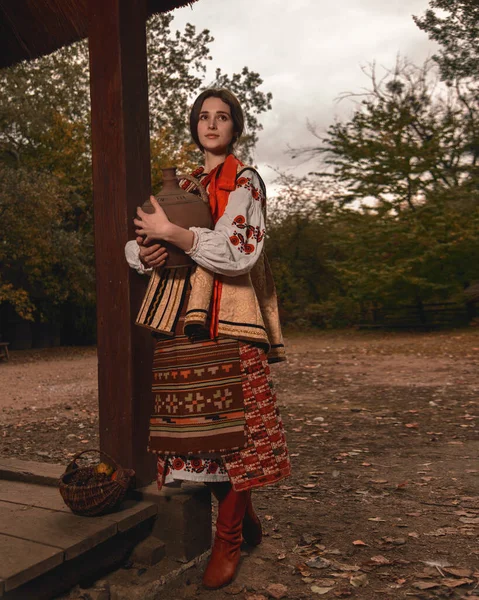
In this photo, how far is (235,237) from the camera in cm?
233

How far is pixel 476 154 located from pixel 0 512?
13.5 meters

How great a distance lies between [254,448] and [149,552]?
61 centimetres

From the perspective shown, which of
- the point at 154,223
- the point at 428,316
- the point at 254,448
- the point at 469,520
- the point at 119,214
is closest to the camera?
the point at 154,223

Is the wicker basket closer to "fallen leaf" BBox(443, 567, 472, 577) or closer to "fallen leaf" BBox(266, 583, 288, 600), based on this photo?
"fallen leaf" BBox(266, 583, 288, 600)

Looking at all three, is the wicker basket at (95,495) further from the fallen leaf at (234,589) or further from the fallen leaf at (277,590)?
the fallen leaf at (277,590)

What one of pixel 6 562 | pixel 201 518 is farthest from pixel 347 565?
pixel 6 562

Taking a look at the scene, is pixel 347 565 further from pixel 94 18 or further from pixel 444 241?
pixel 444 241

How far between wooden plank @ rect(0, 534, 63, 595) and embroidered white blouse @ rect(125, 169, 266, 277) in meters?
1.07

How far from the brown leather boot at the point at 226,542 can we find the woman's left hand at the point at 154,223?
1028 mm

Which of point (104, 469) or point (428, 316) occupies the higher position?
point (428, 316)

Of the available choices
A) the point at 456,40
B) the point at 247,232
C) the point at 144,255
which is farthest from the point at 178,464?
the point at 456,40

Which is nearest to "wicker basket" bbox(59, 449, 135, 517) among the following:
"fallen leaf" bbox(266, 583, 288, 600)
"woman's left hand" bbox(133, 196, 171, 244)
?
"fallen leaf" bbox(266, 583, 288, 600)

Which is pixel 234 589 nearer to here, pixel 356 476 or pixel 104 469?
pixel 104 469

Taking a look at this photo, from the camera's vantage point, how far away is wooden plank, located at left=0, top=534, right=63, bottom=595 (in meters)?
1.89
